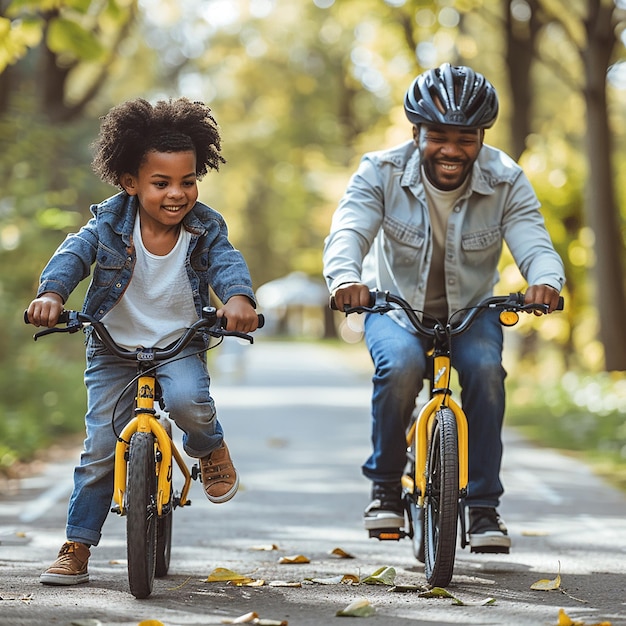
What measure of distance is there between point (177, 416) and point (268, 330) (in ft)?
238

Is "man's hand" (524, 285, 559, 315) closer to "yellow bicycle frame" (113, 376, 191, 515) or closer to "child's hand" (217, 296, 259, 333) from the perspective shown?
"child's hand" (217, 296, 259, 333)

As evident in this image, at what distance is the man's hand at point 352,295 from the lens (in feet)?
16.9

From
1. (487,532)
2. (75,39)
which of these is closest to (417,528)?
(487,532)

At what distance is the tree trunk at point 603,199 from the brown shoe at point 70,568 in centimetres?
1169

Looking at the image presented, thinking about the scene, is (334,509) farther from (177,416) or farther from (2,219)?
(2,219)

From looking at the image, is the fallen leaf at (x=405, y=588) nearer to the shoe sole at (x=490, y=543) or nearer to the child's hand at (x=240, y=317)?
the shoe sole at (x=490, y=543)

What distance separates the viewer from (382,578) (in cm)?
543

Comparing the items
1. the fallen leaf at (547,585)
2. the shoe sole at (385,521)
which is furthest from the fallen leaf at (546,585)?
the shoe sole at (385,521)

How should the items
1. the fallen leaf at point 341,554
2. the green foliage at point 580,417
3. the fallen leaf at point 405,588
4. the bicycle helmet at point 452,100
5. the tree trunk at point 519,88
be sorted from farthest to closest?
the tree trunk at point 519,88 < the green foliage at point 580,417 < the fallen leaf at point 341,554 < the bicycle helmet at point 452,100 < the fallen leaf at point 405,588

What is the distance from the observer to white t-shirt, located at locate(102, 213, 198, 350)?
5.17 meters

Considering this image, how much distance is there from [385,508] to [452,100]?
1.81m

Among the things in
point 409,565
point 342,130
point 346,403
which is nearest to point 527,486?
point 409,565

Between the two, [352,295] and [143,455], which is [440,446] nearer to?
[352,295]

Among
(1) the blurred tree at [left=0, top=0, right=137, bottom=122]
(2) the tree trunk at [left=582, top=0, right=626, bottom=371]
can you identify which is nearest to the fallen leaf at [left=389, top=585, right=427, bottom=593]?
(1) the blurred tree at [left=0, top=0, right=137, bottom=122]
